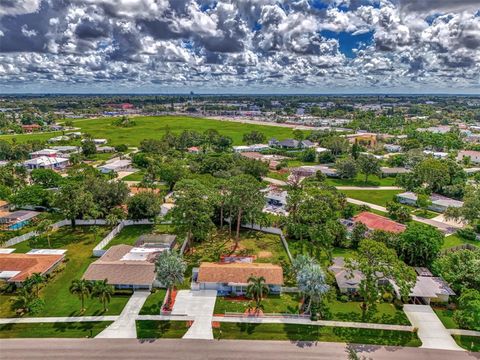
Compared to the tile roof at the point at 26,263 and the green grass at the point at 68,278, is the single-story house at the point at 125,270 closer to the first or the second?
the green grass at the point at 68,278

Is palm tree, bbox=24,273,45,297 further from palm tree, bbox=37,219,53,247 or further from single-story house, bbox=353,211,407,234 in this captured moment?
single-story house, bbox=353,211,407,234

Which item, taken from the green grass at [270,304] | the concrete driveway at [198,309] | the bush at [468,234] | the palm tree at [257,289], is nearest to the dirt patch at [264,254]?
the green grass at [270,304]

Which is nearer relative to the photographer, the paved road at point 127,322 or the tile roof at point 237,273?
the paved road at point 127,322

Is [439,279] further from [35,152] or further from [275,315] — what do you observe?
[35,152]

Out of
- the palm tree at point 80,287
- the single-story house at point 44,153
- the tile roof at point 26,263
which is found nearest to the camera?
the palm tree at point 80,287

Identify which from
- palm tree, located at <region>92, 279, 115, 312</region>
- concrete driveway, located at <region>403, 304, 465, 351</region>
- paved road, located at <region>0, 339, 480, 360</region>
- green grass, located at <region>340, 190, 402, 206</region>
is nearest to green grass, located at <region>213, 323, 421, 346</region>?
paved road, located at <region>0, 339, 480, 360</region>

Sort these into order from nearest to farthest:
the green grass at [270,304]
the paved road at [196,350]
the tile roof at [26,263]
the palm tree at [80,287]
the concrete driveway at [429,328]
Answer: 1. the paved road at [196,350]
2. the concrete driveway at [429,328]
3. the palm tree at [80,287]
4. the green grass at [270,304]
5. the tile roof at [26,263]

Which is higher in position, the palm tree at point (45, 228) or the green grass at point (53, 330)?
the palm tree at point (45, 228)

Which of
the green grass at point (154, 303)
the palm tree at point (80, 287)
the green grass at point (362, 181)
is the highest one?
the palm tree at point (80, 287)

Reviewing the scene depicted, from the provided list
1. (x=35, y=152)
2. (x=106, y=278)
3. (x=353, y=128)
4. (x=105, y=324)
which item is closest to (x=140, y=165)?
(x=35, y=152)

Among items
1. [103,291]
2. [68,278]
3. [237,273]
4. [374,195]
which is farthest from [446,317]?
[374,195]
